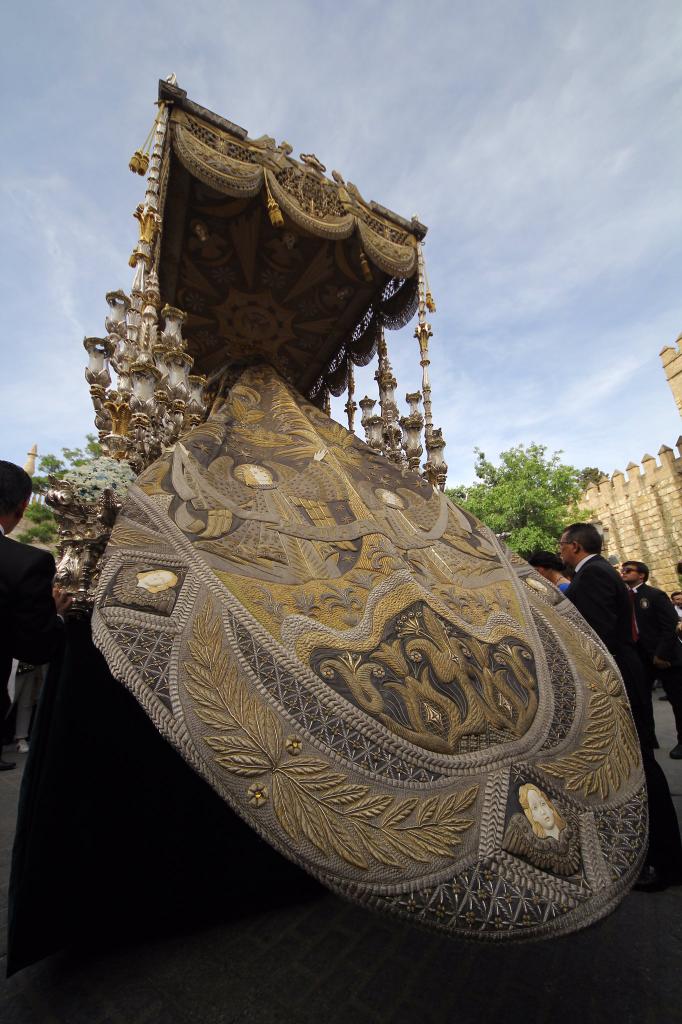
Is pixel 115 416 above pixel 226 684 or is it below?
above

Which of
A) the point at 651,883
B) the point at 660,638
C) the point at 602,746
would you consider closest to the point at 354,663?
the point at 602,746

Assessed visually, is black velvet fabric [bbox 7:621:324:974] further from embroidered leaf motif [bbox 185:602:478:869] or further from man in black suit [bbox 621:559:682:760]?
man in black suit [bbox 621:559:682:760]

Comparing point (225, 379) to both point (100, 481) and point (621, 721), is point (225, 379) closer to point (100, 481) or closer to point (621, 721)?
point (100, 481)

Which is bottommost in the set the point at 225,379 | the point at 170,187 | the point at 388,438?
the point at 388,438

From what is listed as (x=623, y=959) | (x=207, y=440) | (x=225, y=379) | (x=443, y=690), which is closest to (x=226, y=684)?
(x=443, y=690)

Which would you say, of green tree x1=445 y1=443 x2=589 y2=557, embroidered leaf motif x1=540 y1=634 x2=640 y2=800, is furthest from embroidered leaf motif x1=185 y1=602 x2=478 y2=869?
green tree x1=445 y1=443 x2=589 y2=557

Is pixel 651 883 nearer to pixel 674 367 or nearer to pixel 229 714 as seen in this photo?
pixel 229 714

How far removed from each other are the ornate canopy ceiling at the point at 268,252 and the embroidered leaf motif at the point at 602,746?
3.76 m

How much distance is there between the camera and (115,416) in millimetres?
2633

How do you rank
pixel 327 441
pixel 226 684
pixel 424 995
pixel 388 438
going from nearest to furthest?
pixel 226 684 < pixel 424 995 < pixel 327 441 < pixel 388 438

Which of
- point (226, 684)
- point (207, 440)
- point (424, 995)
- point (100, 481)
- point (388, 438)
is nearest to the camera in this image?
point (226, 684)

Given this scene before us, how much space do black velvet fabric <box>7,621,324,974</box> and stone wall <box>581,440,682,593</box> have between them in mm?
21519

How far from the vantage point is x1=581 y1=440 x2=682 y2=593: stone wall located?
63.0 feet

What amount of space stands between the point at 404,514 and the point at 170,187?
12.9ft
